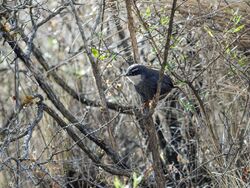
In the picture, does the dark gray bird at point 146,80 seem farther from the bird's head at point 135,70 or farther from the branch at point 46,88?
the branch at point 46,88

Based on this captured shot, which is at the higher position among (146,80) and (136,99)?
(146,80)

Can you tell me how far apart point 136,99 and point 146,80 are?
0.86 metres

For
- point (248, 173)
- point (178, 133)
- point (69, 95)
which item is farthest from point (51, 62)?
point (248, 173)

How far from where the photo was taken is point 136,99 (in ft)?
19.6

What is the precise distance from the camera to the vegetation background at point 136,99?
14.4 ft

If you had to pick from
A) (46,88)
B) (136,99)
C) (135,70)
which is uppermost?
(46,88)

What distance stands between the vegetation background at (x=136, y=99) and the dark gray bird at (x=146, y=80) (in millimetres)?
124

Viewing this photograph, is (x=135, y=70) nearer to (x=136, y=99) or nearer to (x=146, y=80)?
(x=146, y=80)

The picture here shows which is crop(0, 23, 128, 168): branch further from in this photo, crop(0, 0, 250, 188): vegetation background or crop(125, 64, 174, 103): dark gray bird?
crop(125, 64, 174, 103): dark gray bird

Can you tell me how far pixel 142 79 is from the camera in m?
5.07

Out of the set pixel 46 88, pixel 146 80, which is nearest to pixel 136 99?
pixel 146 80

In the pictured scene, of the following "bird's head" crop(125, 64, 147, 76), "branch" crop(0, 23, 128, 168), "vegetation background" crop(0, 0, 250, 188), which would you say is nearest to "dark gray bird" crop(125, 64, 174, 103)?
"bird's head" crop(125, 64, 147, 76)

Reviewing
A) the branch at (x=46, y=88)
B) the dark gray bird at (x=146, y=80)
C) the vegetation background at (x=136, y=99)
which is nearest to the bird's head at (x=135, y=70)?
the dark gray bird at (x=146, y=80)

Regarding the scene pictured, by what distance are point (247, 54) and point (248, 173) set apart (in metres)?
1.32
